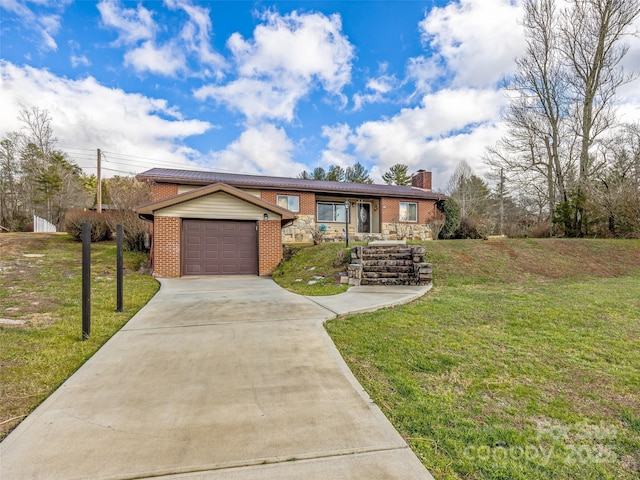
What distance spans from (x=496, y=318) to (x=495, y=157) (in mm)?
19939

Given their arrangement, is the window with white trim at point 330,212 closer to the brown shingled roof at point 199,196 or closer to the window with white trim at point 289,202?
the window with white trim at point 289,202

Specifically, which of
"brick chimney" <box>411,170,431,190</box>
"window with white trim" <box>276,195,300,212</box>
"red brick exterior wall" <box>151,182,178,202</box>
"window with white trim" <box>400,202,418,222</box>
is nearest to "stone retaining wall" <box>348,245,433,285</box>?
"window with white trim" <box>276,195,300,212</box>

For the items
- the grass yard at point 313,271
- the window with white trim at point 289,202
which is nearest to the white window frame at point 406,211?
the window with white trim at point 289,202

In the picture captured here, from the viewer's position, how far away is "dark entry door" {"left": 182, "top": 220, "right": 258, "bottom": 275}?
35.6ft

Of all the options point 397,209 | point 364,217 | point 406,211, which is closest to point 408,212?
point 406,211

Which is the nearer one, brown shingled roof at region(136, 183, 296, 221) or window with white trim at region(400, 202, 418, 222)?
brown shingled roof at region(136, 183, 296, 221)

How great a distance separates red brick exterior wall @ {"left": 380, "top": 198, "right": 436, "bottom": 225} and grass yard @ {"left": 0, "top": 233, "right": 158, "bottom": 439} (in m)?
13.4

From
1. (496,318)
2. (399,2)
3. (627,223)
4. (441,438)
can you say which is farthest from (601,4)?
(441,438)

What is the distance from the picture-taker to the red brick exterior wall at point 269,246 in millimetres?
11336

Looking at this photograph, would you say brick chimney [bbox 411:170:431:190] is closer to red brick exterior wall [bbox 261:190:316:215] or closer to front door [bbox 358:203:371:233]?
front door [bbox 358:203:371:233]

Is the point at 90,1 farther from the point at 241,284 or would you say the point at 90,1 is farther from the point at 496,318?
the point at 496,318

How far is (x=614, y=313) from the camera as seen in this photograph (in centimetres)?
500

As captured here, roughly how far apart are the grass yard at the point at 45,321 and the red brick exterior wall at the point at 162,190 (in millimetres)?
4640

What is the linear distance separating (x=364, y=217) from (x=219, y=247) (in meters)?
10.7
